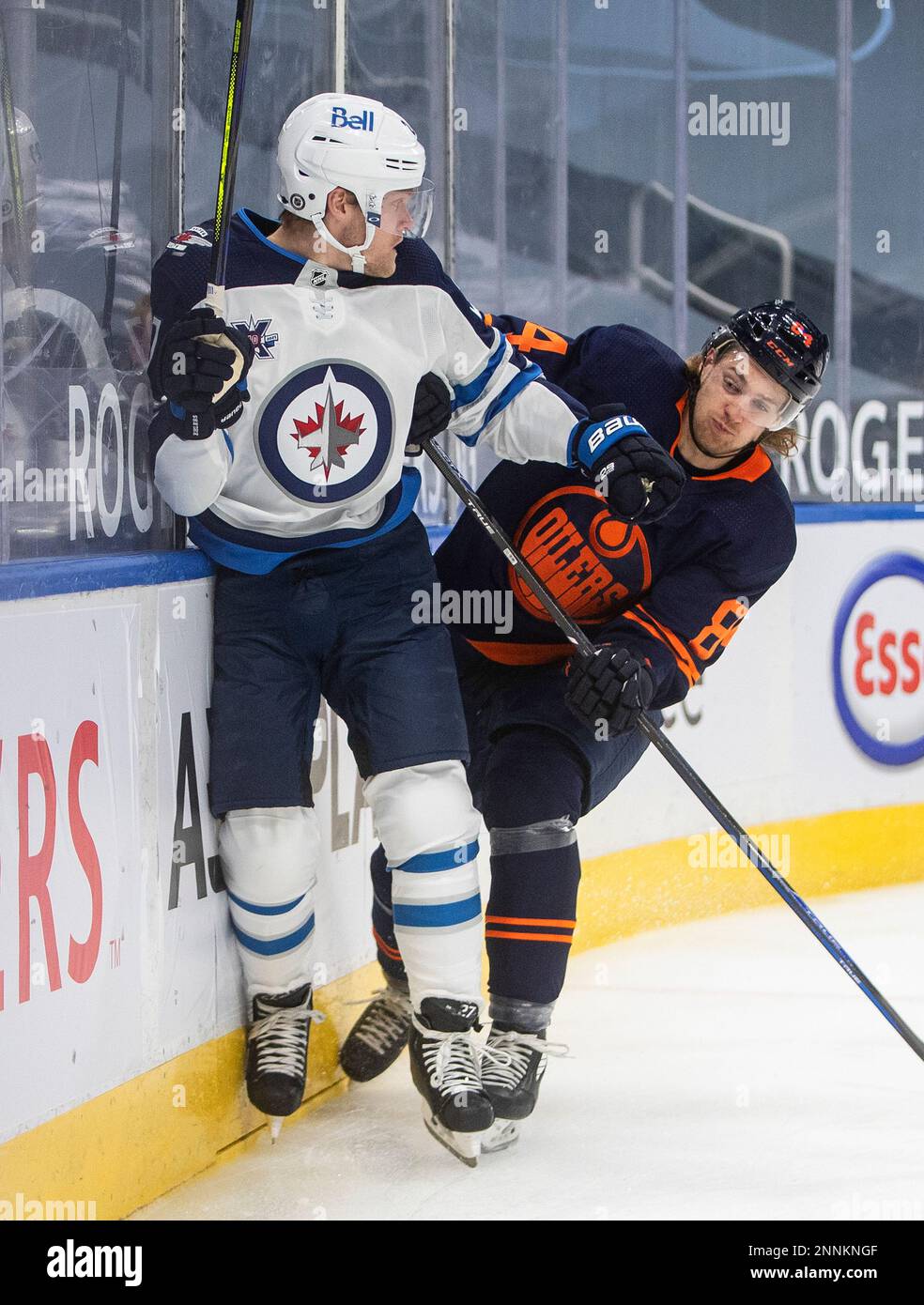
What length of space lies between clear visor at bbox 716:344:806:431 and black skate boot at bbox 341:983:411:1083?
1.07 meters

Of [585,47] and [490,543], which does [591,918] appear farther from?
[585,47]

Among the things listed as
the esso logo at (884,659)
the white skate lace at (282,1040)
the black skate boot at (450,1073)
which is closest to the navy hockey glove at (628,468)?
the black skate boot at (450,1073)

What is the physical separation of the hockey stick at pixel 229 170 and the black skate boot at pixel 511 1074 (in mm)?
1047

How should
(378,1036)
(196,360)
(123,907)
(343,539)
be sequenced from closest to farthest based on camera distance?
(196,360), (123,907), (343,539), (378,1036)

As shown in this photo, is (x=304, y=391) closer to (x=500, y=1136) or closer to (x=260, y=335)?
(x=260, y=335)

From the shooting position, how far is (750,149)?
5.69 metres

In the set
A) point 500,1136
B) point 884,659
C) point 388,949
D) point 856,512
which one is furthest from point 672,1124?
point 856,512

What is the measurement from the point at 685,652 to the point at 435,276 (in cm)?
70

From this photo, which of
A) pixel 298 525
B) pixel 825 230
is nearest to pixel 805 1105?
pixel 298 525

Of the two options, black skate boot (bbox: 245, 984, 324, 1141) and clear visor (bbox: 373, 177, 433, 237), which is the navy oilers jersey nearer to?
clear visor (bbox: 373, 177, 433, 237)

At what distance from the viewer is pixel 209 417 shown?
6.87 feet

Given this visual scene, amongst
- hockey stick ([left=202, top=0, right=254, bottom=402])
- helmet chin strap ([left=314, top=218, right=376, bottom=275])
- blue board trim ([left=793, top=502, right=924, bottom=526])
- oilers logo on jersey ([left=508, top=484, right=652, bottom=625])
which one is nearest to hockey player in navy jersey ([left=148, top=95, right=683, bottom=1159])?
helmet chin strap ([left=314, top=218, right=376, bottom=275])

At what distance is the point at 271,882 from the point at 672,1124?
767mm

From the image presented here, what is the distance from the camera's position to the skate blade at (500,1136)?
247 cm
